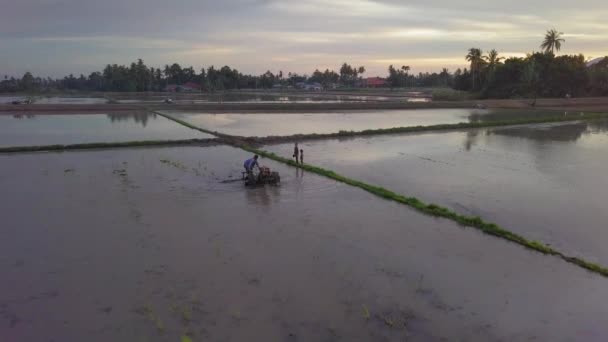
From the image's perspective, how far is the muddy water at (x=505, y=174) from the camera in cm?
878

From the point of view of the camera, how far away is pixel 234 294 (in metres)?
5.80

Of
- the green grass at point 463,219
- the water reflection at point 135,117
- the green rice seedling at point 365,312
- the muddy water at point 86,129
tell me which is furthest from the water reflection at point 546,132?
the water reflection at point 135,117

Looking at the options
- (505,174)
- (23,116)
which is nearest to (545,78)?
(505,174)

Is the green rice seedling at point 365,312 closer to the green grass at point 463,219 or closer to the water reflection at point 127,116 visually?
the green grass at point 463,219

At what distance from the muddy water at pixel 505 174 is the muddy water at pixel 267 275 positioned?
57.8 inches

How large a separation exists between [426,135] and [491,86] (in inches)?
1340

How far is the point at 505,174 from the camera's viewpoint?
1316 centimetres

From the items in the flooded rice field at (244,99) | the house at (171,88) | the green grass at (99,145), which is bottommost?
the green grass at (99,145)

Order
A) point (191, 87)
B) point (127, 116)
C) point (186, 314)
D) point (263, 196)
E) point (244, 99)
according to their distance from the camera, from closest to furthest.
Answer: point (186, 314)
point (263, 196)
point (127, 116)
point (244, 99)
point (191, 87)

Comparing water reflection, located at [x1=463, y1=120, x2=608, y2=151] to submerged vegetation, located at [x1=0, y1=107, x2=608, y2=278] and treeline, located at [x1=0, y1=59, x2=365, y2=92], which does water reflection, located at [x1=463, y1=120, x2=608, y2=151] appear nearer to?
submerged vegetation, located at [x1=0, y1=107, x2=608, y2=278]

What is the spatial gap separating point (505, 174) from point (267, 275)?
950 centimetres

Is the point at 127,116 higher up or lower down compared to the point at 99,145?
higher up

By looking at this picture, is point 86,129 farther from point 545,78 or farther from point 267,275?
point 545,78

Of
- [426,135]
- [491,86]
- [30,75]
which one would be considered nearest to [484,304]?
[426,135]
